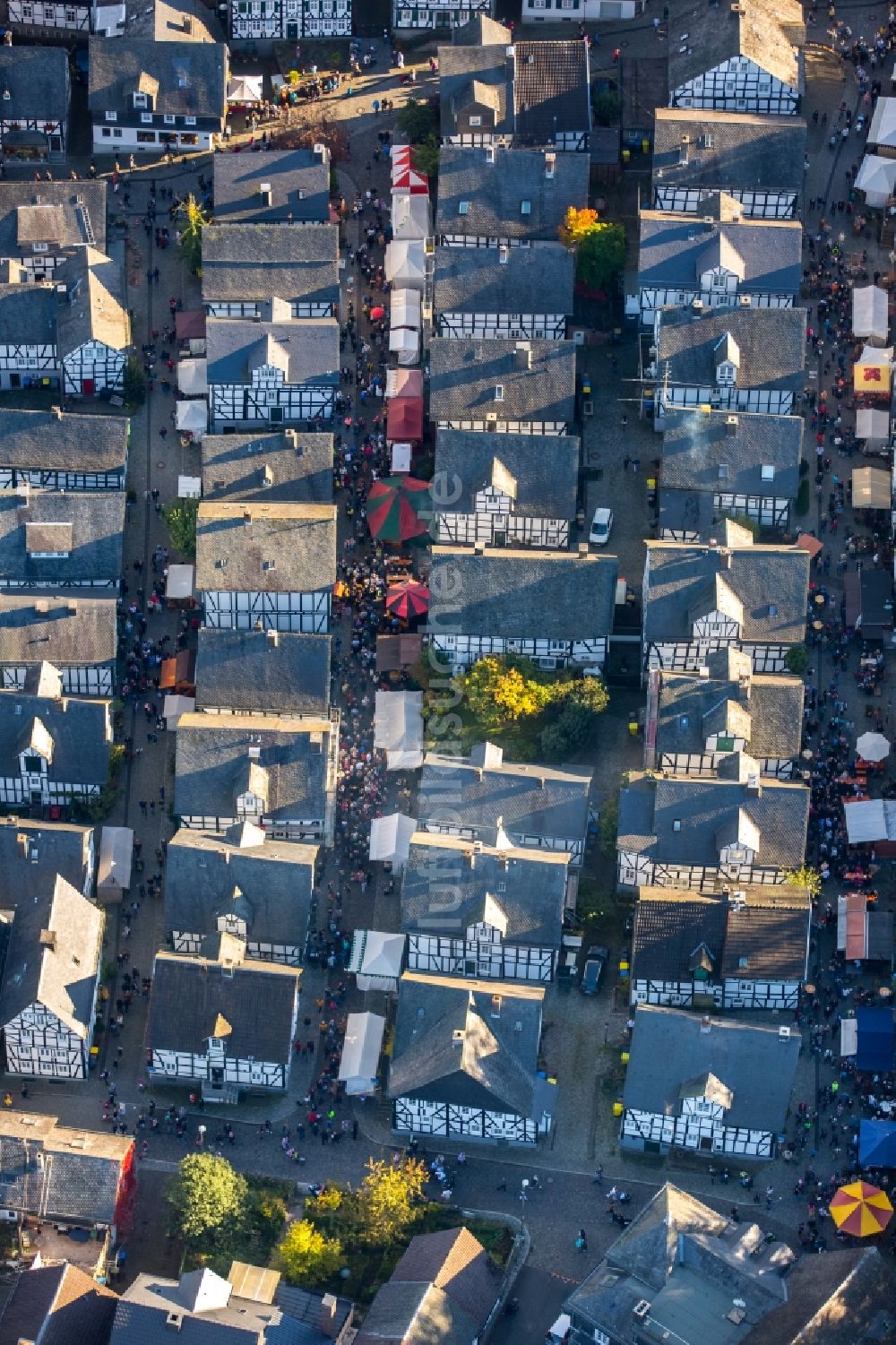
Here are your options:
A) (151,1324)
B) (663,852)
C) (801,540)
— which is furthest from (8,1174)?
(801,540)

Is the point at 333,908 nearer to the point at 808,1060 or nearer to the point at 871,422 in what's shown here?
the point at 808,1060

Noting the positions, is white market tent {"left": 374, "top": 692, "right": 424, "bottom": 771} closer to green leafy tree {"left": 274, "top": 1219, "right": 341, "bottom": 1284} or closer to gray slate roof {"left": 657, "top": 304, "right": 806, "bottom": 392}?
gray slate roof {"left": 657, "top": 304, "right": 806, "bottom": 392}

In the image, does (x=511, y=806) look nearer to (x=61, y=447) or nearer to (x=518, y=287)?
(x=518, y=287)

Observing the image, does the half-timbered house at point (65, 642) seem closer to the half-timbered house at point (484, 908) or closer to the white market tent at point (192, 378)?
the white market tent at point (192, 378)

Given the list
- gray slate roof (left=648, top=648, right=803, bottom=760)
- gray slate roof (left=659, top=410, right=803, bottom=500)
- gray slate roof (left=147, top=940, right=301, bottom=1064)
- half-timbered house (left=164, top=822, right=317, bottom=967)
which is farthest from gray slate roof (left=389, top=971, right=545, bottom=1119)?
gray slate roof (left=659, top=410, right=803, bottom=500)

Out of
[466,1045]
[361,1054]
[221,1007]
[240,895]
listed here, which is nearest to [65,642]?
[240,895]
